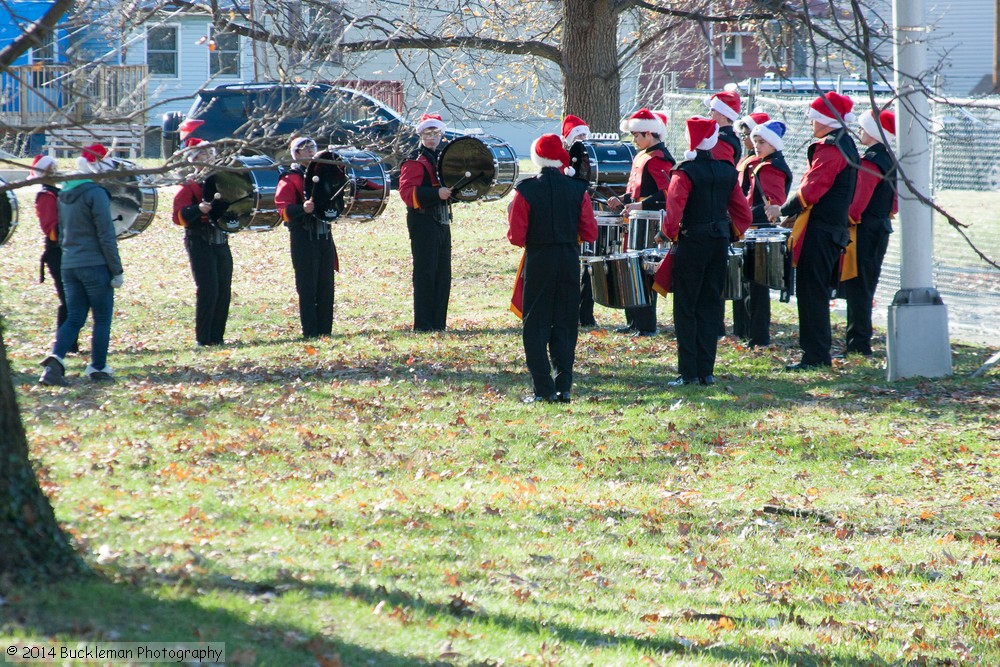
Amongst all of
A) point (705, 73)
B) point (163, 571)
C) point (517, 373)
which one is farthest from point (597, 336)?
point (705, 73)

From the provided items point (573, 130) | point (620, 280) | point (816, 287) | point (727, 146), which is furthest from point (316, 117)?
point (816, 287)

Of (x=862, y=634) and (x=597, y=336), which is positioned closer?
(x=862, y=634)

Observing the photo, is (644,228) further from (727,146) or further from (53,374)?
(53,374)

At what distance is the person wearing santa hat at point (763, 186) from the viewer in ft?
38.7

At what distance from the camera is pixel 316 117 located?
1184 cm

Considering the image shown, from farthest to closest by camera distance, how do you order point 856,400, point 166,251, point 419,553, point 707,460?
1. point 166,251
2. point 856,400
3. point 707,460
4. point 419,553

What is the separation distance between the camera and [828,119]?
10.6 metres

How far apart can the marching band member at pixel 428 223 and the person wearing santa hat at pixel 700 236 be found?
3268mm

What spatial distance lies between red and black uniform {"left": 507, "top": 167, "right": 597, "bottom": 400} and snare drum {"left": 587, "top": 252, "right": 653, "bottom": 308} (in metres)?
0.54

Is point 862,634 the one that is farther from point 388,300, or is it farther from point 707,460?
point 388,300

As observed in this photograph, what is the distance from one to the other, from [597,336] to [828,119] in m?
3.78

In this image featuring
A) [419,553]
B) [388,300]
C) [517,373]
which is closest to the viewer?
[419,553]

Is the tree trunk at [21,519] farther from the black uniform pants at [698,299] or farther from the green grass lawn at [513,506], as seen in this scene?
the black uniform pants at [698,299]

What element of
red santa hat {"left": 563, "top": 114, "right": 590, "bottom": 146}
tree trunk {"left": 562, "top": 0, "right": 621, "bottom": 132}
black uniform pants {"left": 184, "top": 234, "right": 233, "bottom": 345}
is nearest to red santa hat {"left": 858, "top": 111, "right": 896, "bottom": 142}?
red santa hat {"left": 563, "top": 114, "right": 590, "bottom": 146}
